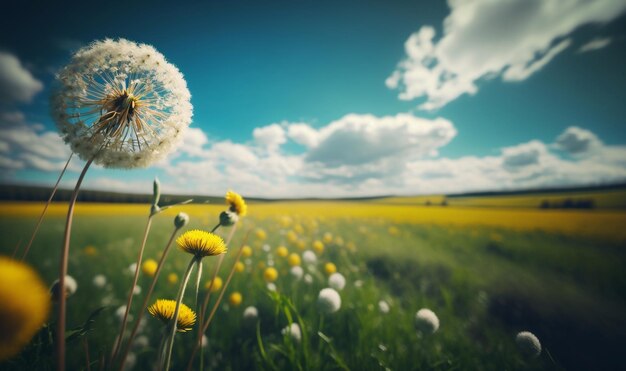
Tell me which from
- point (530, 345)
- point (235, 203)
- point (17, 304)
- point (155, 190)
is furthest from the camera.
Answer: point (235, 203)

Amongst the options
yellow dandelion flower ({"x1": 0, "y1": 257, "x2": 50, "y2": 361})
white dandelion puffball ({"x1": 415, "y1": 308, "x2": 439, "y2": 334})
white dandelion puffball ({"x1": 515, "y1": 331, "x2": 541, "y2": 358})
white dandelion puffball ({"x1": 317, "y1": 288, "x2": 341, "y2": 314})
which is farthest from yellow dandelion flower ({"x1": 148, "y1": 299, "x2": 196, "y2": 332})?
white dandelion puffball ({"x1": 515, "y1": 331, "x2": 541, "y2": 358})

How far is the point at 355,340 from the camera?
1.70 meters

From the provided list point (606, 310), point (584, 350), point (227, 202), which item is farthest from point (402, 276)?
point (227, 202)

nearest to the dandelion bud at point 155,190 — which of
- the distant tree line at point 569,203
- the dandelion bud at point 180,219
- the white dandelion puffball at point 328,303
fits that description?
the dandelion bud at point 180,219

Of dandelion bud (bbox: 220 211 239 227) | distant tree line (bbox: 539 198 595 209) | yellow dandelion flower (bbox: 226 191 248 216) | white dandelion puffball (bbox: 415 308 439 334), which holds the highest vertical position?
yellow dandelion flower (bbox: 226 191 248 216)

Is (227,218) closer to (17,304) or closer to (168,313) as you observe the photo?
(168,313)

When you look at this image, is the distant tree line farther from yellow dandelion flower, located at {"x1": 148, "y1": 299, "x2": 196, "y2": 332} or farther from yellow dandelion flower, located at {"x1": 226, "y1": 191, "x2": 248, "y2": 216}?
yellow dandelion flower, located at {"x1": 148, "y1": 299, "x2": 196, "y2": 332}

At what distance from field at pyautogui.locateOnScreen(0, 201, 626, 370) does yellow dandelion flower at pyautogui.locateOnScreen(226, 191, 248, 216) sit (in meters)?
0.32

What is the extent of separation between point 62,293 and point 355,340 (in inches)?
68.5

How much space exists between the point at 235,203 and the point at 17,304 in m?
0.85

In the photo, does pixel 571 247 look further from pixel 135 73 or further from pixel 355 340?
pixel 135 73

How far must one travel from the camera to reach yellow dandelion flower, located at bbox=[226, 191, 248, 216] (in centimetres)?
121

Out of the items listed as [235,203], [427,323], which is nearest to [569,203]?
[427,323]

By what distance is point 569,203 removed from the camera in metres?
9.06
